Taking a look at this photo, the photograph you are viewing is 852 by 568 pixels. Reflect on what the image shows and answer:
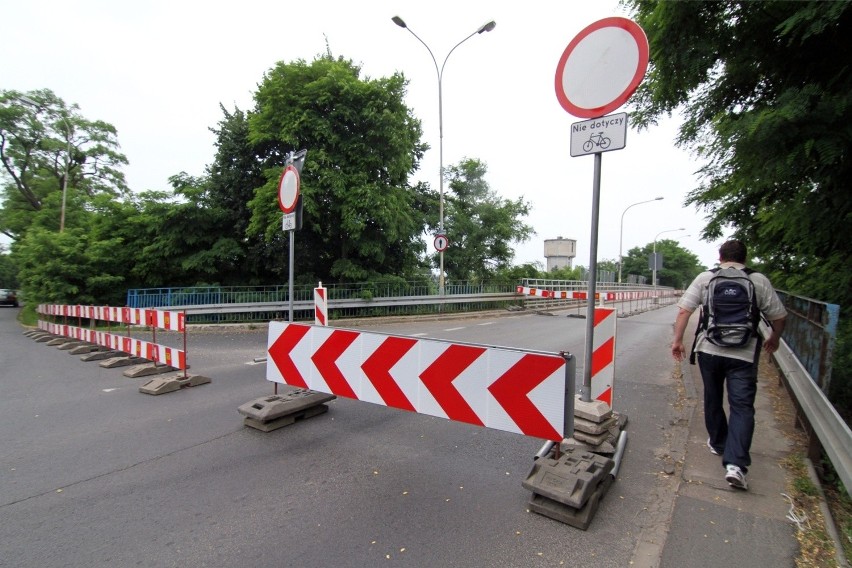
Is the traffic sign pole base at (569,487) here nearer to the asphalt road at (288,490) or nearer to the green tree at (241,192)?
the asphalt road at (288,490)

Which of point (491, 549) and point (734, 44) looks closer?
point (491, 549)

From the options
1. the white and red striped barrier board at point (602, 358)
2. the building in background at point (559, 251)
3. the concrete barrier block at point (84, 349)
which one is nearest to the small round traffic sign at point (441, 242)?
the concrete barrier block at point (84, 349)

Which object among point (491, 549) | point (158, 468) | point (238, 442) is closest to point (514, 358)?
point (491, 549)

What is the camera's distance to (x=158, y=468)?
349 centimetres

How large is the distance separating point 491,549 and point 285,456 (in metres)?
2.11

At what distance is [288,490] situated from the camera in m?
3.12

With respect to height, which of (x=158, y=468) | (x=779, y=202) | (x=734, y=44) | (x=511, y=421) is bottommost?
(x=158, y=468)

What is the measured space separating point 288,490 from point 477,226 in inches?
736

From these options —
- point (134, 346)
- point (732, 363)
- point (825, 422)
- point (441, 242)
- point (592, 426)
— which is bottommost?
point (134, 346)

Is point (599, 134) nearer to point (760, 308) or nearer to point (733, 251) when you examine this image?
point (733, 251)

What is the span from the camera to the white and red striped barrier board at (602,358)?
395cm

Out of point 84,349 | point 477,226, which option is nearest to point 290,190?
point 84,349

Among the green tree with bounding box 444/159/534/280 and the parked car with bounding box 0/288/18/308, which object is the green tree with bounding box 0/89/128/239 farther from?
the green tree with bounding box 444/159/534/280

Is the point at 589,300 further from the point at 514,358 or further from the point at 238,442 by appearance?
the point at 238,442
